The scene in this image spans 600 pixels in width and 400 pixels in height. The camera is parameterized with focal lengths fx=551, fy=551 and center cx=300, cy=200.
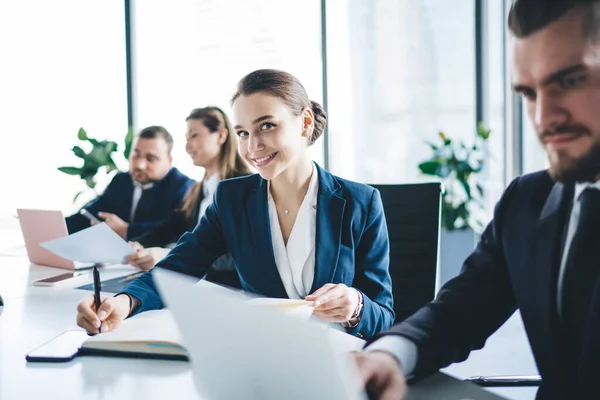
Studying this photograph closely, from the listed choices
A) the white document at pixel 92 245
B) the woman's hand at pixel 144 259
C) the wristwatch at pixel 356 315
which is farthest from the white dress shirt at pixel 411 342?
the woman's hand at pixel 144 259

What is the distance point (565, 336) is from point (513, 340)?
8.90ft

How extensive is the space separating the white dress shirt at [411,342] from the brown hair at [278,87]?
87cm

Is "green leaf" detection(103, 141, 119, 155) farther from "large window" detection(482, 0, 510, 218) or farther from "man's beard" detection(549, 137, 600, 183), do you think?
"man's beard" detection(549, 137, 600, 183)

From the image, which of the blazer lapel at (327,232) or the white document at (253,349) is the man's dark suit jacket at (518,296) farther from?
the blazer lapel at (327,232)

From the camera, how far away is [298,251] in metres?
1.60

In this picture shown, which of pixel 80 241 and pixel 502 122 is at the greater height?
pixel 502 122

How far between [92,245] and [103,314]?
0.67 ft

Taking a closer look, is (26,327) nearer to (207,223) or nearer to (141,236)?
(207,223)

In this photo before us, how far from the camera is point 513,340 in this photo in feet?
11.2

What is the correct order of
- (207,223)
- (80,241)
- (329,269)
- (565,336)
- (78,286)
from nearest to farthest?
(565,336) < (80,241) < (329,269) < (207,223) < (78,286)

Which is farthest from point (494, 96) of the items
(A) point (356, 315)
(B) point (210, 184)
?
(A) point (356, 315)

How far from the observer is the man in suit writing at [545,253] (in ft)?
2.64

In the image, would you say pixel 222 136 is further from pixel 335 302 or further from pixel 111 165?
pixel 111 165

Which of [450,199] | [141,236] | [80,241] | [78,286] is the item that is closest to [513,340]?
[450,199]
